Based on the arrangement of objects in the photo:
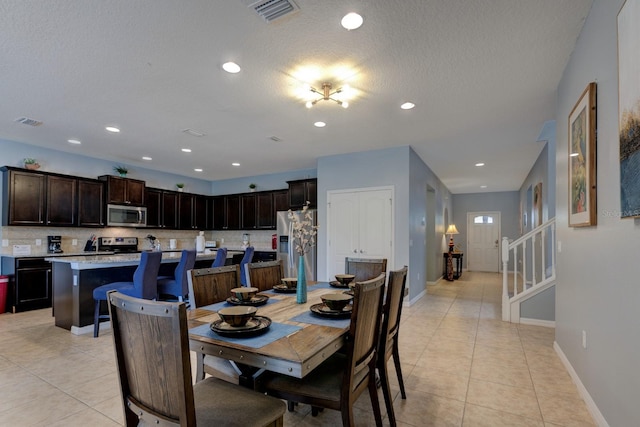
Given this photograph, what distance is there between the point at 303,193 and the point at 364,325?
533 cm

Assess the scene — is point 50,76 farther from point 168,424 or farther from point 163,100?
point 168,424

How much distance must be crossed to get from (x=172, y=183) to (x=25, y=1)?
20.0 feet

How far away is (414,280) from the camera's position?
552 cm

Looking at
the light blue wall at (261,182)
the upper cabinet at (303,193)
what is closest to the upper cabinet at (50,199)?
the light blue wall at (261,182)

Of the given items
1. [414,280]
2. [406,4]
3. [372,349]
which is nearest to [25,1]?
[406,4]

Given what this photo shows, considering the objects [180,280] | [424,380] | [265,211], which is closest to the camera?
[424,380]

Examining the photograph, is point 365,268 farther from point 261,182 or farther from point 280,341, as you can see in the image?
point 261,182

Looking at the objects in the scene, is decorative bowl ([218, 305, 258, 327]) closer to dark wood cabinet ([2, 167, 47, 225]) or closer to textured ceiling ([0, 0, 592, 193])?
textured ceiling ([0, 0, 592, 193])

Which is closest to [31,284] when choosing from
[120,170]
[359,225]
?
[120,170]

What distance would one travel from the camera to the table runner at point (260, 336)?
146 cm

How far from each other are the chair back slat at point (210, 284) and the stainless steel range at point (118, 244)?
4.90 m

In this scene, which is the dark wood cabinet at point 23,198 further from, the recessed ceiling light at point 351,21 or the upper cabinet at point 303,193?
the recessed ceiling light at point 351,21

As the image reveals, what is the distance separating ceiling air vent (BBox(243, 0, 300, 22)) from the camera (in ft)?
6.65

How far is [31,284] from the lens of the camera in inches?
196
